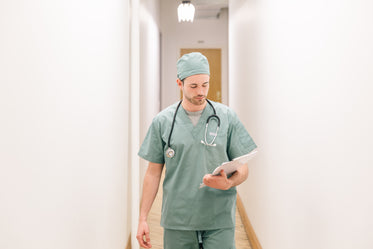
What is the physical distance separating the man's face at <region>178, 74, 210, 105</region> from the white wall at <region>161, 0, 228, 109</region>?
5.49m

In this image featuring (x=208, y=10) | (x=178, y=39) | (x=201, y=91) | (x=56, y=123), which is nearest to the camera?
(x=56, y=123)

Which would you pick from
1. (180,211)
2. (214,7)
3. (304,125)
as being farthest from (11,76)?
(214,7)

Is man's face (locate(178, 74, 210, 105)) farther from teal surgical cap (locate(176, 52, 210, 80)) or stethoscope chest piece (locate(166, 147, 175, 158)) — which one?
stethoscope chest piece (locate(166, 147, 175, 158))

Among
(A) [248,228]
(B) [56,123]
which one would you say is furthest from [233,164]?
(A) [248,228]

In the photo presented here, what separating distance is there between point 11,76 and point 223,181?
2.65 ft

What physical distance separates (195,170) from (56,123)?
63cm

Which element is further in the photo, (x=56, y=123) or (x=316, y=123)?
(x=316, y=123)

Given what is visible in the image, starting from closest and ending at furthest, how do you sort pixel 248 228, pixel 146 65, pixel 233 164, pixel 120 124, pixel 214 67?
pixel 233 164 < pixel 120 124 < pixel 248 228 < pixel 146 65 < pixel 214 67

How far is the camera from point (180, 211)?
144 cm

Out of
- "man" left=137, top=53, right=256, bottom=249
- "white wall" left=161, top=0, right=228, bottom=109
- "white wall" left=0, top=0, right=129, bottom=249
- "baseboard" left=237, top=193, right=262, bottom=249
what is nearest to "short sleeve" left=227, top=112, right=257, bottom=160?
"man" left=137, top=53, right=256, bottom=249

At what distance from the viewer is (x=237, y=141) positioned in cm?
150

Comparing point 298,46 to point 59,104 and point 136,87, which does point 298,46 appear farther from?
point 136,87

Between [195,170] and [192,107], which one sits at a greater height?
[192,107]

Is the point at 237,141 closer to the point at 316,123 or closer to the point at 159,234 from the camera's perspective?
the point at 316,123
